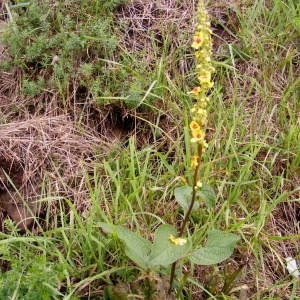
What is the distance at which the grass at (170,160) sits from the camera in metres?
1.95

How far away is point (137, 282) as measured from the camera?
1.83 metres

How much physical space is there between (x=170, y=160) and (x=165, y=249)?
0.77 metres

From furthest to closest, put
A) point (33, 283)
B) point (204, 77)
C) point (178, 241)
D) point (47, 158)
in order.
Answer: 1. point (47, 158)
2. point (33, 283)
3. point (178, 241)
4. point (204, 77)

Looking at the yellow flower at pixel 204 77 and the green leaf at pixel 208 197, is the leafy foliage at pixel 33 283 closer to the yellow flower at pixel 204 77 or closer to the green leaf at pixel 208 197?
the green leaf at pixel 208 197

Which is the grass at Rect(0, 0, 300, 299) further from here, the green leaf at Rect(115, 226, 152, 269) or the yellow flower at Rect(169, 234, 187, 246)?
the yellow flower at Rect(169, 234, 187, 246)

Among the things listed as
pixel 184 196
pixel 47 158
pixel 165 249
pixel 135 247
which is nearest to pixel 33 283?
pixel 135 247

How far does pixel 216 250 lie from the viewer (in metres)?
1.75

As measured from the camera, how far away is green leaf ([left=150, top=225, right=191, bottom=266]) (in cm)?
166

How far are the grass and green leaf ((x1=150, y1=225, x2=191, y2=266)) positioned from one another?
121 millimetres

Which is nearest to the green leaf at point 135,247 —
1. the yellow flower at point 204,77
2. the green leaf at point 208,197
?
the green leaf at point 208,197

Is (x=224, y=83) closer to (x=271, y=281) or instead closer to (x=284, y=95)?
(x=284, y=95)

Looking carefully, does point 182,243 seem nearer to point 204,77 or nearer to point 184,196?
point 184,196

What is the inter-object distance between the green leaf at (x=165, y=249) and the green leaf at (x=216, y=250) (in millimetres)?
66

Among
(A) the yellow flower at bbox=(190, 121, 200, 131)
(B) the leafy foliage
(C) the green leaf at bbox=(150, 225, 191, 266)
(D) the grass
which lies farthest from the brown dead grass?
(A) the yellow flower at bbox=(190, 121, 200, 131)
